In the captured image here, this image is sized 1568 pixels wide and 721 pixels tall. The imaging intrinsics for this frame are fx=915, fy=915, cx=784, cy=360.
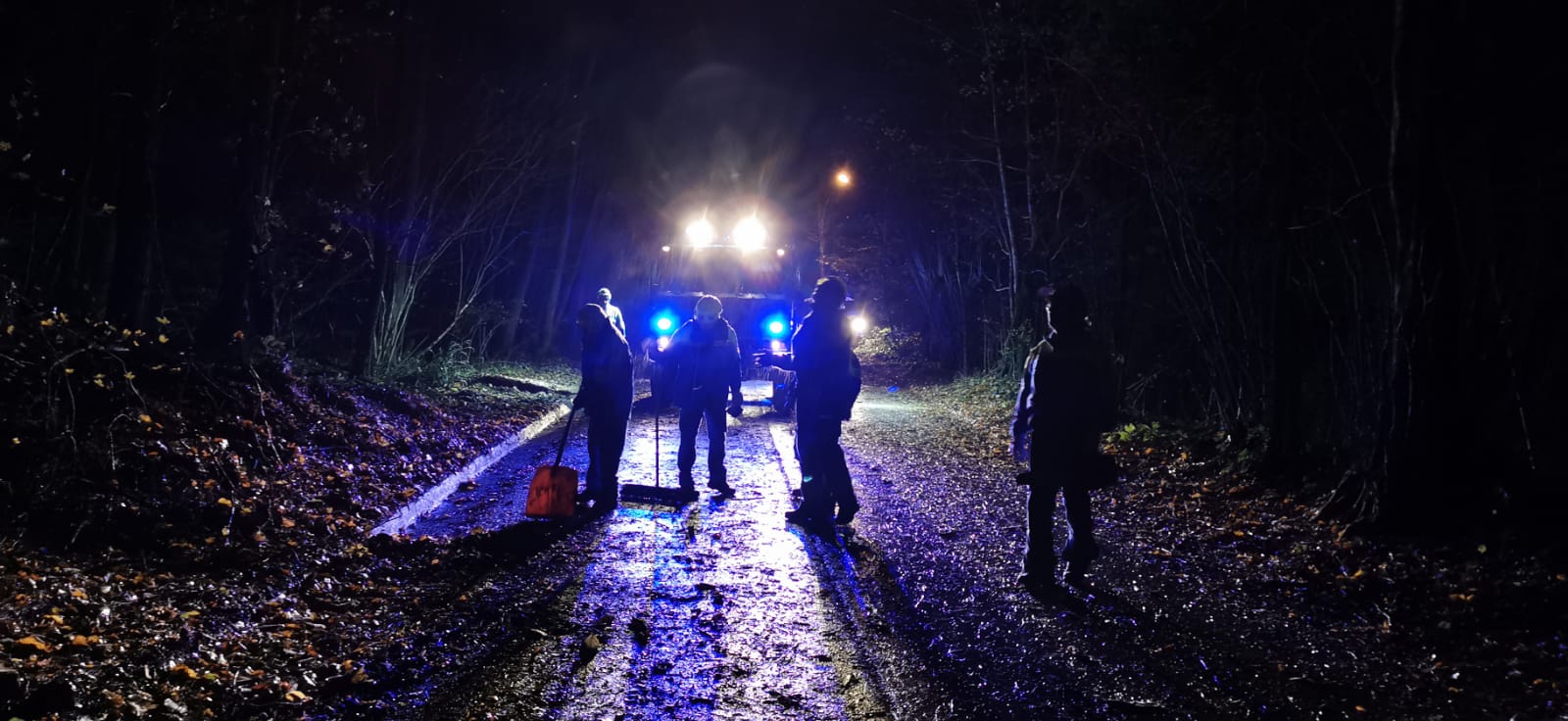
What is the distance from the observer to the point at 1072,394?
6.44 m

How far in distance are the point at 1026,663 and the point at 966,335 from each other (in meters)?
23.3

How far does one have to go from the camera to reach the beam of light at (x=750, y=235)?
2142cm

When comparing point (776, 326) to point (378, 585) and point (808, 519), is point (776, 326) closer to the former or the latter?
point (808, 519)

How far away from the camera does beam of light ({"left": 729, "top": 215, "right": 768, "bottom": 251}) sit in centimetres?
2142

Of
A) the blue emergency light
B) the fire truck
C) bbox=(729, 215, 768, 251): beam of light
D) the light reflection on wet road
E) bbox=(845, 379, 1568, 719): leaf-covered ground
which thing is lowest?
the light reflection on wet road

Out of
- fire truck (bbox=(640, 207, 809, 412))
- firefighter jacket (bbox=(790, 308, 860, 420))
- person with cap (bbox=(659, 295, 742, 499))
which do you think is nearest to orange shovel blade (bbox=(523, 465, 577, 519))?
person with cap (bbox=(659, 295, 742, 499))

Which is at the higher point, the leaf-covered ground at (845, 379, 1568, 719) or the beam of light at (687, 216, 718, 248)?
the beam of light at (687, 216, 718, 248)

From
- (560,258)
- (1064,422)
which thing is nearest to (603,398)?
(1064,422)

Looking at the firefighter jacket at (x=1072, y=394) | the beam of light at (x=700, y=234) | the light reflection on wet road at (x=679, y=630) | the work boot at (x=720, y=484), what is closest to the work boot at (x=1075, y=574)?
the firefighter jacket at (x=1072, y=394)

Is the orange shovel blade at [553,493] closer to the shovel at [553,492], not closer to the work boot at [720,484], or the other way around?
the shovel at [553,492]

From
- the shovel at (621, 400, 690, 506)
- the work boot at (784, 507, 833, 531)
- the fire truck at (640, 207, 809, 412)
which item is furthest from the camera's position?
the fire truck at (640, 207, 809, 412)

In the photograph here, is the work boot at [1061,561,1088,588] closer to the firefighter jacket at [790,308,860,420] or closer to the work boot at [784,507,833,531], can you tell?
the work boot at [784,507,833,531]

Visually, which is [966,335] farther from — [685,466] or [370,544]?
[370,544]

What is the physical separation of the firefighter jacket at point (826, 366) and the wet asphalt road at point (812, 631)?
45.9 inches
